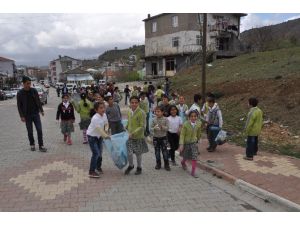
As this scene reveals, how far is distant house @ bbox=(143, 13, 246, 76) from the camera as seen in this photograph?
1548 inches

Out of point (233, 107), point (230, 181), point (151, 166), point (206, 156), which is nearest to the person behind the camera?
point (230, 181)

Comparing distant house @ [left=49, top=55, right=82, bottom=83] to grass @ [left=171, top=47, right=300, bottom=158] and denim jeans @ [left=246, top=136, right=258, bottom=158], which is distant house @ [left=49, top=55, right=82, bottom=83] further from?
denim jeans @ [left=246, top=136, right=258, bottom=158]

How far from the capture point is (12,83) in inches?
3110

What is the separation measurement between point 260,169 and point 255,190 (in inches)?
48.0

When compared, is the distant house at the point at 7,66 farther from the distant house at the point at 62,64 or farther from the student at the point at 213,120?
the student at the point at 213,120

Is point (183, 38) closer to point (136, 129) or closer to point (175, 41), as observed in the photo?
point (175, 41)

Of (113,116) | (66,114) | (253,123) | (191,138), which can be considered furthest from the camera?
(66,114)

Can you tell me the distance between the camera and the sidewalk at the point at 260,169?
225 inches

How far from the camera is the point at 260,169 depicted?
22.2 ft

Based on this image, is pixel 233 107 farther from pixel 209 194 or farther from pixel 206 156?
pixel 209 194

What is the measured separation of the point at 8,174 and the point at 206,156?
446 cm

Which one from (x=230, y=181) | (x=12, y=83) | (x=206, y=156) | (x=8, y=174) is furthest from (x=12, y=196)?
(x=12, y=83)

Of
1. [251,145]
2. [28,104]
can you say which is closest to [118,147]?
[251,145]

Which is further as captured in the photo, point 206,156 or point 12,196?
point 206,156
